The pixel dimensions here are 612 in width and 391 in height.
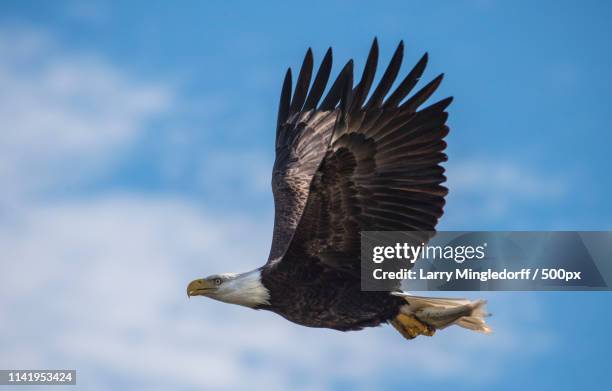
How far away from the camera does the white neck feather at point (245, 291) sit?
11.3 m

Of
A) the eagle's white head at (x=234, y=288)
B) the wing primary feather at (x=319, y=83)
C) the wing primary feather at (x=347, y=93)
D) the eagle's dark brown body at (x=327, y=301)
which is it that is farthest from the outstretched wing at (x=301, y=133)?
the wing primary feather at (x=347, y=93)

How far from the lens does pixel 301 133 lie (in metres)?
13.6

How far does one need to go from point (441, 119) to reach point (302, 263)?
176 centimetres

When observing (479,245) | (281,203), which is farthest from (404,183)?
(281,203)

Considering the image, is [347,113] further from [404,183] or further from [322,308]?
[322,308]

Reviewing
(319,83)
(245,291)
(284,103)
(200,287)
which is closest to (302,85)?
(319,83)

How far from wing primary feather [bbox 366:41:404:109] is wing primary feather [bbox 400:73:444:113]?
0.21 metres

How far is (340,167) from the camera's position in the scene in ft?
34.7

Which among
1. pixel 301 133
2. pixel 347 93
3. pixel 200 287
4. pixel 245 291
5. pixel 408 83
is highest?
pixel 301 133

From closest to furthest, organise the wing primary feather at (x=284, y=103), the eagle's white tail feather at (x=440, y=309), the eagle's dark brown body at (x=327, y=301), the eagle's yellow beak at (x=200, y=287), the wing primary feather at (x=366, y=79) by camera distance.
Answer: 1. the wing primary feather at (x=366, y=79)
2. the eagle's dark brown body at (x=327, y=301)
3. the eagle's white tail feather at (x=440, y=309)
4. the eagle's yellow beak at (x=200, y=287)
5. the wing primary feather at (x=284, y=103)

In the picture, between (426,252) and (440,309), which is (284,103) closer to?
(426,252)

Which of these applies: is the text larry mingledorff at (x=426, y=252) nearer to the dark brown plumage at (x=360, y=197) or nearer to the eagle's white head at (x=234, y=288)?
the dark brown plumage at (x=360, y=197)

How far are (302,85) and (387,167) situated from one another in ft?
9.40

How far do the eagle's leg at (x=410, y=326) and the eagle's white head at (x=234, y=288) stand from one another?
123 cm
